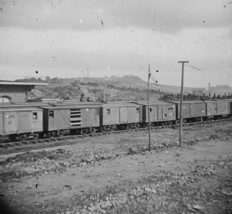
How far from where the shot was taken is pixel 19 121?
2175cm

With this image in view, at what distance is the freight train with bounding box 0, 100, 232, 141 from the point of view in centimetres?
2180

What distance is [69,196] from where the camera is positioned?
1044 centimetres

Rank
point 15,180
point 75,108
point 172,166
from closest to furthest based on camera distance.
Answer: point 15,180, point 172,166, point 75,108

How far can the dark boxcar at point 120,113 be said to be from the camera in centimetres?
2822

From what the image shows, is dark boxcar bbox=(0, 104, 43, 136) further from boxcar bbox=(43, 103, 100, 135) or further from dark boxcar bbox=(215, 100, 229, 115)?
dark boxcar bbox=(215, 100, 229, 115)

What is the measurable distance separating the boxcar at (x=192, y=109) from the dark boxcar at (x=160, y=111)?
4.84 feet

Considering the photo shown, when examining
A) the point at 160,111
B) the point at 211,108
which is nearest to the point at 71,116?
the point at 160,111

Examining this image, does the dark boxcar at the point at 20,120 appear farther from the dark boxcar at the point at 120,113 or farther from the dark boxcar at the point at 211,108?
the dark boxcar at the point at 211,108

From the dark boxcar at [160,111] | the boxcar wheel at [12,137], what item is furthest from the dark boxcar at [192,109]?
the boxcar wheel at [12,137]

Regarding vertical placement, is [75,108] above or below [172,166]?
above

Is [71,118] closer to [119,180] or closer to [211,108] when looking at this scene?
[119,180]

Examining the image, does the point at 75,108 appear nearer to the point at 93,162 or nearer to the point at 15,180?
the point at 93,162

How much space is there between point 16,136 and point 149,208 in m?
16.2

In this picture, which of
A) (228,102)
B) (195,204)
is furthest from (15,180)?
(228,102)
